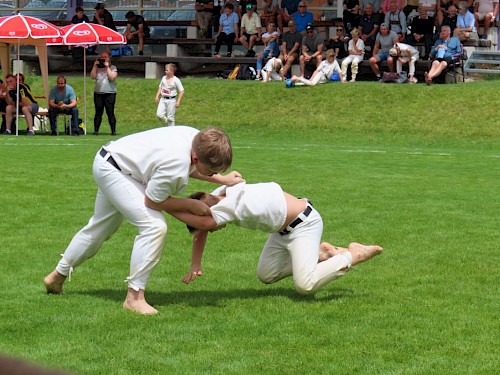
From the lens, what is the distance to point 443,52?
97.5 ft

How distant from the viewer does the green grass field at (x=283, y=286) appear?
5590mm

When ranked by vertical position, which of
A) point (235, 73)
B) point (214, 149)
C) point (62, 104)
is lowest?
point (62, 104)

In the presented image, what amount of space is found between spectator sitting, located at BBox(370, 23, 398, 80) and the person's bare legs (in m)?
25.2

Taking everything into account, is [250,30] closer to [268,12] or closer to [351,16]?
[268,12]

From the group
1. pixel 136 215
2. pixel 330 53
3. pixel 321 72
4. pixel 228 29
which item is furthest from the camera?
pixel 228 29

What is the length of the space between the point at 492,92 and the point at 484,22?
405 centimetres

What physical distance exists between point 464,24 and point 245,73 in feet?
24.8

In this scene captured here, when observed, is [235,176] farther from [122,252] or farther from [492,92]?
[492,92]

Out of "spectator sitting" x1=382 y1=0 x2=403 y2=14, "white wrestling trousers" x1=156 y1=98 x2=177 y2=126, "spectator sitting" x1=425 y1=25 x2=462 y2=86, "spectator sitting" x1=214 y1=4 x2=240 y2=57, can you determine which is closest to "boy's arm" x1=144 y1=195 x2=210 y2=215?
"white wrestling trousers" x1=156 y1=98 x2=177 y2=126

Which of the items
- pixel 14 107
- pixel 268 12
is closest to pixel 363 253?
pixel 14 107

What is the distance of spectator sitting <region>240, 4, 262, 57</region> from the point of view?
34438 mm

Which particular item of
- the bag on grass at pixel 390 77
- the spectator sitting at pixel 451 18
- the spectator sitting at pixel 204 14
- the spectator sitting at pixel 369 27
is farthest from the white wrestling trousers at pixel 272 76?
the spectator sitting at pixel 451 18

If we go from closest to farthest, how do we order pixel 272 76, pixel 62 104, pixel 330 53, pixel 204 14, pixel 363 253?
1. pixel 363 253
2. pixel 62 104
3. pixel 330 53
4. pixel 272 76
5. pixel 204 14

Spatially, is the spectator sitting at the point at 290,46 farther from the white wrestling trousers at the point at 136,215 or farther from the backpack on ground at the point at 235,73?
the white wrestling trousers at the point at 136,215
